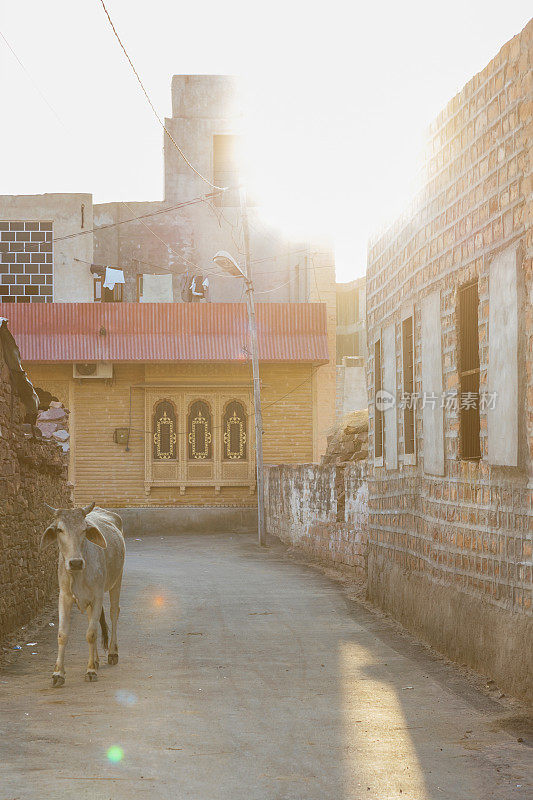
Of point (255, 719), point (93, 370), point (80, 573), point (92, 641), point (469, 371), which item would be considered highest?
point (93, 370)

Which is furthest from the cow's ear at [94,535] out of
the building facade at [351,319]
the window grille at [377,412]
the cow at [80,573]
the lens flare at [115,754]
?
the building facade at [351,319]

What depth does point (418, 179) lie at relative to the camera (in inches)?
493

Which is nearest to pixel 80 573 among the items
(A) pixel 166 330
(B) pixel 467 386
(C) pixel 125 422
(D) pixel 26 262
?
(B) pixel 467 386

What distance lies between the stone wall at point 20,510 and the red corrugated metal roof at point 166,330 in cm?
1468

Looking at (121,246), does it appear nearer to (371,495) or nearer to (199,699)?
(371,495)

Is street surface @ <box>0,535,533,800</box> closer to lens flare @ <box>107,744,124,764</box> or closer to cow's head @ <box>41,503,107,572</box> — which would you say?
lens flare @ <box>107,744,124,764</box>

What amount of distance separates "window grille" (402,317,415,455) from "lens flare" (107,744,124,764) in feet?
21.9

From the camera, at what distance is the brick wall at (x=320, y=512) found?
725 inches

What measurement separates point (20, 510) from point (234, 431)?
18.6m

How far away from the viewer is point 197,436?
102 ft

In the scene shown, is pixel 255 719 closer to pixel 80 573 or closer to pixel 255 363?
pixel 80 573

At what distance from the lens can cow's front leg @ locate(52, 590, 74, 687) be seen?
9.23 m


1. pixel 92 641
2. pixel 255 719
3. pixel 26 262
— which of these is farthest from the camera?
pixel 26 262

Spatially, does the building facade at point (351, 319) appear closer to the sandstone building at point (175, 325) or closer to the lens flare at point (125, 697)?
the sandstone building at point (175, 325)
